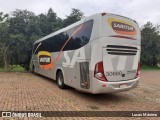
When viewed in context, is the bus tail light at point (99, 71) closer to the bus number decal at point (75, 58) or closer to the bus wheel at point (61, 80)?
the bus number decal at point (75, 58)

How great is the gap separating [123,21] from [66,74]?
390 cm

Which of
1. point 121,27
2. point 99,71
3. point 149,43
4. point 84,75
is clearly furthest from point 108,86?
point 149,43

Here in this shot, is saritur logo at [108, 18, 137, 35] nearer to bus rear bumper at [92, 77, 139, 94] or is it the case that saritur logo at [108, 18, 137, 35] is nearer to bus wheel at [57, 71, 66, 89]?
bus rear bumper at [92, 77, 139, 94]

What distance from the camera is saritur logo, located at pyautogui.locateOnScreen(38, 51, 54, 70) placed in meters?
12.4

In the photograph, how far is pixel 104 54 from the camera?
7.01 metres

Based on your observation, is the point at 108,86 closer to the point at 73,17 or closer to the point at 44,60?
the point at 44,60

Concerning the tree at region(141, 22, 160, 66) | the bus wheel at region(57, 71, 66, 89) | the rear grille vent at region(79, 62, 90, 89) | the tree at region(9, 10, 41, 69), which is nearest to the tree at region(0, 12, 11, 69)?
the tree at region(9, 10, 41, 69)

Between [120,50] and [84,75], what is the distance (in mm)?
1769

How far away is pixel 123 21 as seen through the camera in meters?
7.64

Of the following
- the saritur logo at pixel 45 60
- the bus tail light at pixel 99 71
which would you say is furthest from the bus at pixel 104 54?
the saritur logo at pixel 45 60

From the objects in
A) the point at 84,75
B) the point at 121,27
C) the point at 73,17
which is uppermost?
the point at 73,17

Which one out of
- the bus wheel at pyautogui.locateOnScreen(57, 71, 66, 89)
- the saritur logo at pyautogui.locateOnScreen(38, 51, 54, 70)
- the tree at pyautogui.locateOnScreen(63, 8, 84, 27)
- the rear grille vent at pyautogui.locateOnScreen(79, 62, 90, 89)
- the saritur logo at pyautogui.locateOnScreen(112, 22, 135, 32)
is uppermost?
the tree at pyautogui.locateOnScreen(63, 8, 84, 27)

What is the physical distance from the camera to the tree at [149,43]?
31.3m

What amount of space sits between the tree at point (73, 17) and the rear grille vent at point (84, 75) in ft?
74.7
